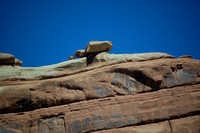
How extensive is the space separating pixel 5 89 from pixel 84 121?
5485 millimetres

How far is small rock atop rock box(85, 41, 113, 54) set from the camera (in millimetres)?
12582

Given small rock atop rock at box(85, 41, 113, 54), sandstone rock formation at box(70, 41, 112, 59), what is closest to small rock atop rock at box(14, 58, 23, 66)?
sandstone rock formation at box(70, 41, 112, 59)

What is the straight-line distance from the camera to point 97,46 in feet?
41.5

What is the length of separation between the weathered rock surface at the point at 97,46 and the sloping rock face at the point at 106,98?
1.73 m

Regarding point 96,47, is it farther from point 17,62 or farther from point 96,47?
point 17,62

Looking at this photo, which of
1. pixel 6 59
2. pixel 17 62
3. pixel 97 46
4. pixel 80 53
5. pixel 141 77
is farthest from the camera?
pixel 17 62

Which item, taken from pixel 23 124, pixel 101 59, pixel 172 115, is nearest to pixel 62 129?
pixel 23 124

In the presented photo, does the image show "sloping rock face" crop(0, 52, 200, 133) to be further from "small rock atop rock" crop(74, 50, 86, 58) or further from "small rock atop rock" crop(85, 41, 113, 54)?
"small rock atop rock" crop(74, 50, 86, 58)

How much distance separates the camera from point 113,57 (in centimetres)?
1210

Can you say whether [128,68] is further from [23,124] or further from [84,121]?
[23,124]

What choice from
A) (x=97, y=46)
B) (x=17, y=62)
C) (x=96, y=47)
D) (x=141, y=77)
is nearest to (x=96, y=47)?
(x=96, y=47)

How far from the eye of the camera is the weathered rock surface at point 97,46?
41.3 feet

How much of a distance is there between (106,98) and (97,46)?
15.5ft

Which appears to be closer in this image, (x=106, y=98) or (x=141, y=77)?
(x=106, y=98)
